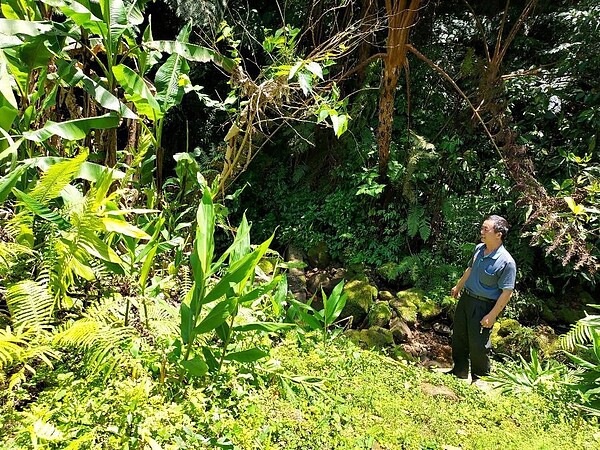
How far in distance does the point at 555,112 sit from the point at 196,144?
4.89 meters

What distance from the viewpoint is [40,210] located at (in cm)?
181

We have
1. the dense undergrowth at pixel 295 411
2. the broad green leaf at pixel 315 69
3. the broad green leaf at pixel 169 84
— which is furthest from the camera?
the broad green leaf at pixel 169 84

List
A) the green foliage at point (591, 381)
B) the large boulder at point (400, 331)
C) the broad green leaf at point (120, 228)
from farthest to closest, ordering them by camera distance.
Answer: the large boulder at point (400, 331) < the green foliage at point (591, 381) < the broad green leaf at point (120, 228)

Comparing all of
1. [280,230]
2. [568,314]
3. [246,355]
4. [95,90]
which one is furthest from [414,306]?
[95,90]

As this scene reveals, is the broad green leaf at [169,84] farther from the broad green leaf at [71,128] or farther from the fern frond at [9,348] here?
the fern frond at [9,348]

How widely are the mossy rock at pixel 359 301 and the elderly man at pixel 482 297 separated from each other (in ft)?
3.62

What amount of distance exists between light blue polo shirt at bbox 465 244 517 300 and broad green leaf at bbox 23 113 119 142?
2.83m

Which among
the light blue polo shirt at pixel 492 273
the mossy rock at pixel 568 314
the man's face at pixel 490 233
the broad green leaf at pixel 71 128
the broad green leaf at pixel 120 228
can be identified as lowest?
the mossy rock at pixel 568 314

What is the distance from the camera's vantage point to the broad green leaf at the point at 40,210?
5.72ft

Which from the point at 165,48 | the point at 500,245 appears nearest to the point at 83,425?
the point at 165,48

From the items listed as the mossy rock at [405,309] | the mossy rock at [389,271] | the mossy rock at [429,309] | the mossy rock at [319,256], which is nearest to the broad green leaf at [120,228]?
the mossy rock at [405,309]

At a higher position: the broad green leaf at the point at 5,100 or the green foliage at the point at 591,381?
the broad green leaf at the point at 5,100

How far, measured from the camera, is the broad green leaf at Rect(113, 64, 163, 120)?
2.32 meters

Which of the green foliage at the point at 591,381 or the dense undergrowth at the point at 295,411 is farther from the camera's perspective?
the green foliage at the point at 591,381
